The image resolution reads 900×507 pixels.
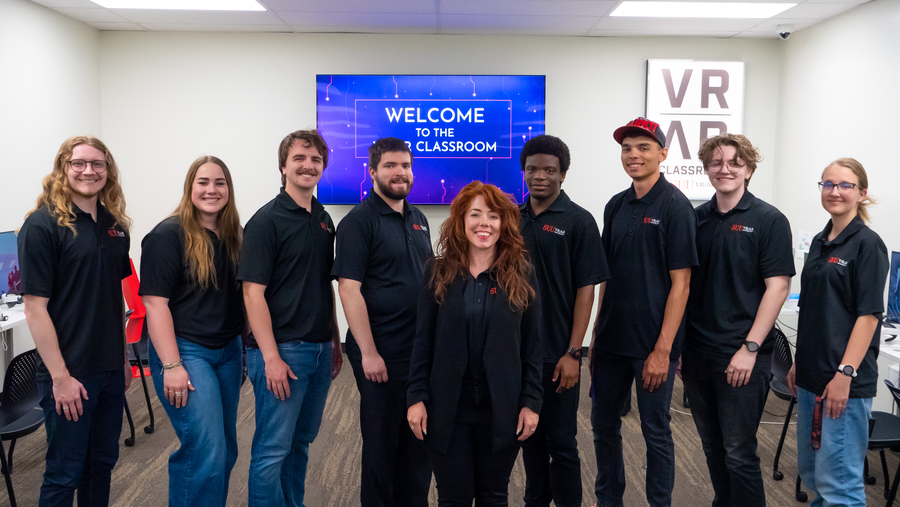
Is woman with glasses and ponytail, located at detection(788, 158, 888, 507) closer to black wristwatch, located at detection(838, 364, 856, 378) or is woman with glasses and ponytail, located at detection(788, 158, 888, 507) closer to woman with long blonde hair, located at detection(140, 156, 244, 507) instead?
black wristwatch, located at detection(838, 364, 856, 378)

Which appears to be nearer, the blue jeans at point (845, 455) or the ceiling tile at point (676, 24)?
the blue jeans at point (845, 455)

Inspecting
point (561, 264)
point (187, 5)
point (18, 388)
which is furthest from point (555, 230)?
point (187, 5)

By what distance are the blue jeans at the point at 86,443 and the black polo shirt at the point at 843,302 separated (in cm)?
266

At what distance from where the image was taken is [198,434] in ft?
6.84

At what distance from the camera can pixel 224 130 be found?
16.8ft

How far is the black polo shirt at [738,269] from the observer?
7.31ft

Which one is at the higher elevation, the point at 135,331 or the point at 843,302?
the point at 843,302

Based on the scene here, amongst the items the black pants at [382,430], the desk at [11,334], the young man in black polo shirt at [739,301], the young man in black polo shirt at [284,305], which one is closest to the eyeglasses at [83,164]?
the young man in black polo shirt at [284,305]

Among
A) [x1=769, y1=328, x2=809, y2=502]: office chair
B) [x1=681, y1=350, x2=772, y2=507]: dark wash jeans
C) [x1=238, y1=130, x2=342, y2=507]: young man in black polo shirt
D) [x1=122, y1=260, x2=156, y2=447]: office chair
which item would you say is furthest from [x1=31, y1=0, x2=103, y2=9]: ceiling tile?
[x1=769, y1=328, x2=809, y2=502]: office chair

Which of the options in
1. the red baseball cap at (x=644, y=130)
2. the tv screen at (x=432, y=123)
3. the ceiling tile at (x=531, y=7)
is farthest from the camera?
the tv screen at (x=432, y=123)

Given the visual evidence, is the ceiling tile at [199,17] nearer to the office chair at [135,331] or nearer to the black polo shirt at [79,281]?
the office chair at [135,331]

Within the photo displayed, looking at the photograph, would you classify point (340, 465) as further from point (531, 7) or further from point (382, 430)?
point (531, 7)

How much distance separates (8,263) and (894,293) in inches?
213

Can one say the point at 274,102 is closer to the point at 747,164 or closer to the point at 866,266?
the point at 747,164
